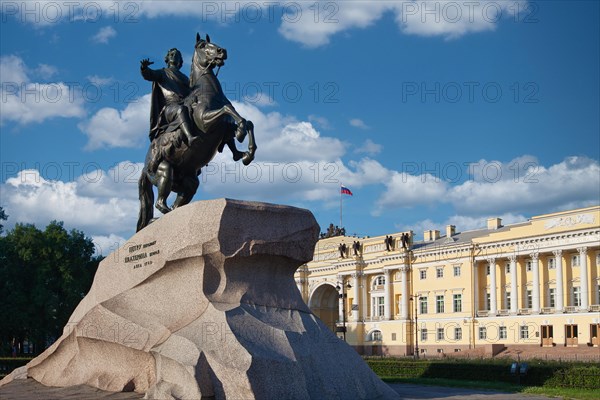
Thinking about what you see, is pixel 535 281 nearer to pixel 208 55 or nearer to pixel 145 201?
pixel 145 201

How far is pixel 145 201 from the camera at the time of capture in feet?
49.7

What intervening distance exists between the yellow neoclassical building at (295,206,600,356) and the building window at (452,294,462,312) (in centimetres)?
11

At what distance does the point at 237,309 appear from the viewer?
11750mm

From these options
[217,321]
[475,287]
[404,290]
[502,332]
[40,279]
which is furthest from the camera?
[404,290]

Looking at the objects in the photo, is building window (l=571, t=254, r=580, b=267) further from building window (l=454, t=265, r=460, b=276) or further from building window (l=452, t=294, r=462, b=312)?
building window (l=452, t=294, r=462, b=312)

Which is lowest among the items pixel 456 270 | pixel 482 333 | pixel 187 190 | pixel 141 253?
pixel 482 333

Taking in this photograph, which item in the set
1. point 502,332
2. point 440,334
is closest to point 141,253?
point 502,332

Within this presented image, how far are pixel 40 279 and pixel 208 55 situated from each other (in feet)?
134

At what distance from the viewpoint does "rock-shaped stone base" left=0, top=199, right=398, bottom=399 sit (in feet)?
35.9

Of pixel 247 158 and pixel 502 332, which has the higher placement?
pixel 247 158

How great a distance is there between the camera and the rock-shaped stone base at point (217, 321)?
10945 mm

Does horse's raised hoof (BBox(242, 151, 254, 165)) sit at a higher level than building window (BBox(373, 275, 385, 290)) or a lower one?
higher

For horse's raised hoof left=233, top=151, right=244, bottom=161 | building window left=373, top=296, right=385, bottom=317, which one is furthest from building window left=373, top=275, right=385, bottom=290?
horse's raised hoof left=233, top=151, right=244, bottom=161

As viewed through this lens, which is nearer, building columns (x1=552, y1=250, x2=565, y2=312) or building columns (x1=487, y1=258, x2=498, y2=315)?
building columns (x1=552, y1=250, x2=565, y2=312)
